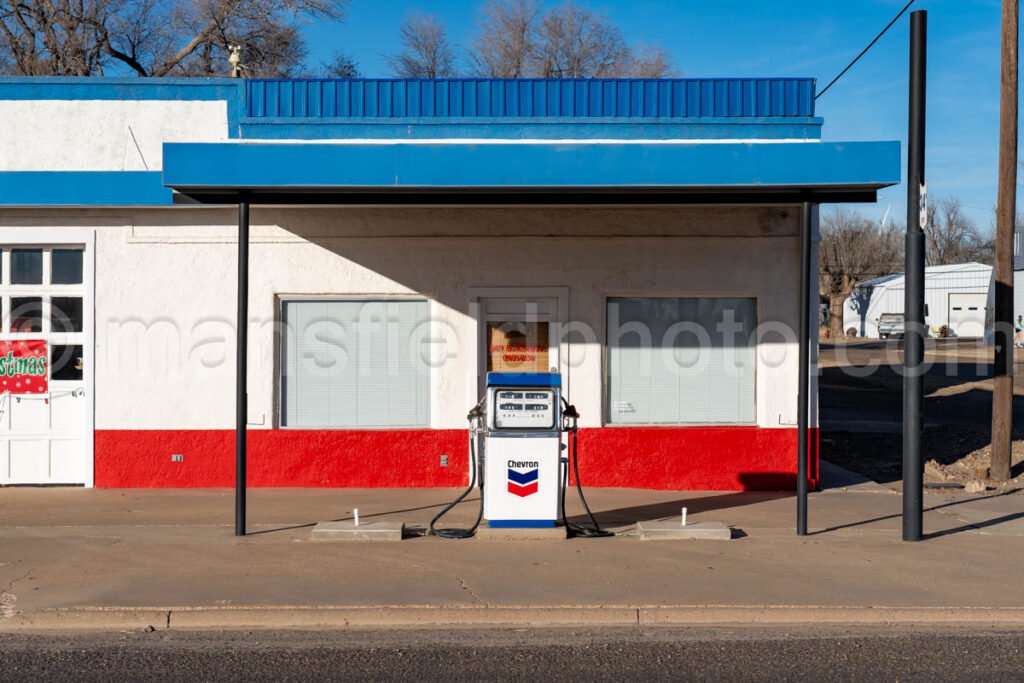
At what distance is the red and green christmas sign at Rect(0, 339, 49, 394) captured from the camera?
12.0 m

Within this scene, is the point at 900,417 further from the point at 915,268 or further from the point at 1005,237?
the point at 915,268

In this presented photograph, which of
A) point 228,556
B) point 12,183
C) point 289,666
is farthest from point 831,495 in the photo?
point 12,183

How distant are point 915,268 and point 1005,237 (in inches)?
191

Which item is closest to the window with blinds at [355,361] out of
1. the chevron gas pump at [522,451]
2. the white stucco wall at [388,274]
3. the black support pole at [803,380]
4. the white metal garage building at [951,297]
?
the white stucco wall at [388,274]

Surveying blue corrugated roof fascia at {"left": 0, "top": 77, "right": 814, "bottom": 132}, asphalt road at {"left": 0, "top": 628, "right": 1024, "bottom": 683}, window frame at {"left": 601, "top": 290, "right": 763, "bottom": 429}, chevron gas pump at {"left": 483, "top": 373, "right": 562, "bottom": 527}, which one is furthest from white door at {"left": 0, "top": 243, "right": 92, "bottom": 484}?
window frame at {"left": 601, "top": 290, "right": 763, "bottom": 429}

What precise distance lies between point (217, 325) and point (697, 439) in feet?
18.0

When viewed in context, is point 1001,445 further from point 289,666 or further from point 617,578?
point 289,666

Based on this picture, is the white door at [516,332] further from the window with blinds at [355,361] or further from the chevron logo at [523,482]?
the chevron logo at [523,482]

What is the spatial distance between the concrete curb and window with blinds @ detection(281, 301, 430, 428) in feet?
16.3

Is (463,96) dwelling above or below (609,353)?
above

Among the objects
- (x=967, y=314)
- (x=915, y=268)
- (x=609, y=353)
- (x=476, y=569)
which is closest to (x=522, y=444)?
(x=476, y=569)

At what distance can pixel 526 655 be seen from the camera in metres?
6.48

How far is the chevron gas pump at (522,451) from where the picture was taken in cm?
917

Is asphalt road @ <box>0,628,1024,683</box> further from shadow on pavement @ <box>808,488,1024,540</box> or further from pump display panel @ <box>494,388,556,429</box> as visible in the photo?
shadow on pavement @ <box>808,488,1024,540</box>
